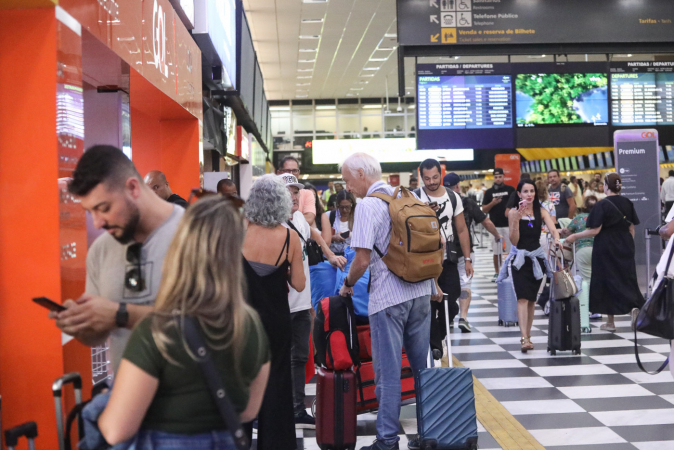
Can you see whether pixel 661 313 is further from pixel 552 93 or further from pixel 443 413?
pixel 552 93

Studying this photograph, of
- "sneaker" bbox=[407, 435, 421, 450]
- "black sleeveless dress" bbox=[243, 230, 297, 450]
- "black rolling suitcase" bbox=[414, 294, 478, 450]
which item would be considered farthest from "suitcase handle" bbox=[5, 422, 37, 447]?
"sneaker" bbox=[407, 435, 421, 450]

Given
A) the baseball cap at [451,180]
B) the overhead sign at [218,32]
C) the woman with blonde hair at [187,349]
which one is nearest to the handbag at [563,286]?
the baseball cap at [451,180]

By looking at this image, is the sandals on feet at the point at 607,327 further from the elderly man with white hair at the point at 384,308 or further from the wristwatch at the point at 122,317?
the wristwatch at the point at 122,317

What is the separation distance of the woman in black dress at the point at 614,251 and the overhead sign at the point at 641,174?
8.43 ft

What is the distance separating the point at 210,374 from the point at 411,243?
2127 mm

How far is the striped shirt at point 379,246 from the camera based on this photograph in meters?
3.64

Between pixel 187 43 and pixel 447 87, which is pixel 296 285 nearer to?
pixel 187 43

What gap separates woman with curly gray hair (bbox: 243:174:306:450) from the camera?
11.1ft

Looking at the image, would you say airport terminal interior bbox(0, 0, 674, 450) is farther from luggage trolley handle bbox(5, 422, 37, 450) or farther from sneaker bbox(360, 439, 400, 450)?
sneaker bbox(360, 439, 400, 450)

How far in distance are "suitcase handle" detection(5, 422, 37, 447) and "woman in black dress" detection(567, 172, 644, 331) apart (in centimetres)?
635

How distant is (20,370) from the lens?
2.43m

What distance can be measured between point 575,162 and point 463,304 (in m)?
19.2

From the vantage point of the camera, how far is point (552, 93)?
956 centimetres

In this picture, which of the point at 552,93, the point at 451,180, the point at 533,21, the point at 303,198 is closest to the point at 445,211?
the point at 303,198
